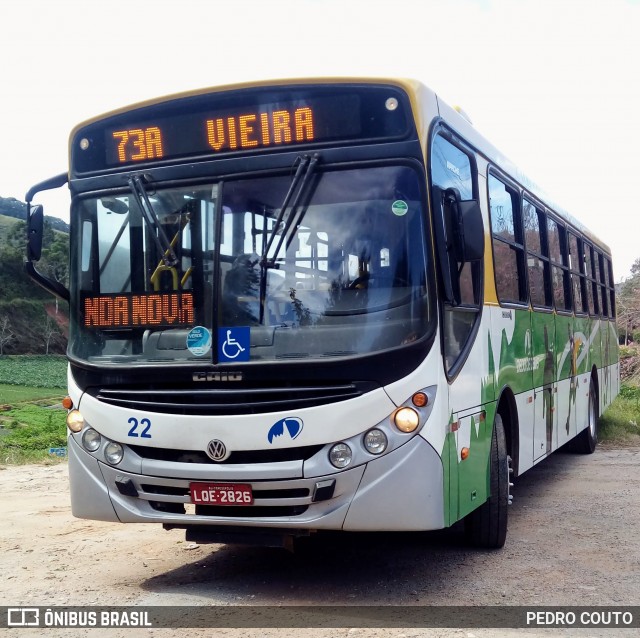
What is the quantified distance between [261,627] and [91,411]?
6.02ft

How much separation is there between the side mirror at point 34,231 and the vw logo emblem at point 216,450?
1.95 meters

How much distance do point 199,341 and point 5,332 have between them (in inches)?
3678

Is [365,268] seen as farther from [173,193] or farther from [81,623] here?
[81,623]

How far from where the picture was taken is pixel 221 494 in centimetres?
558

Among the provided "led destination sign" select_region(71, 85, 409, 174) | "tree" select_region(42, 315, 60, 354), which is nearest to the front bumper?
"led destination sign" select_region(71, 85, 409, 174)

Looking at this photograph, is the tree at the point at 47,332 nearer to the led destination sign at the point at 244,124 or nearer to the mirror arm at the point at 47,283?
the mirror arm at the point at 47,283

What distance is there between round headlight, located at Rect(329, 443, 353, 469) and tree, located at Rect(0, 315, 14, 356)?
93216mm

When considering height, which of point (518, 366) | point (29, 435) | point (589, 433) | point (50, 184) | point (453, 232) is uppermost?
point (50, 184)

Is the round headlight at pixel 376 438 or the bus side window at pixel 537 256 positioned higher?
the bus side window at pixel 537 256

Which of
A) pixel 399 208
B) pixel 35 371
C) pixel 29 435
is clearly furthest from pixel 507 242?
pixel 35 371

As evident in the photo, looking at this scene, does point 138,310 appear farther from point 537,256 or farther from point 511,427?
point 537,256

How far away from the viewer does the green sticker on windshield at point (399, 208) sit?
554cm

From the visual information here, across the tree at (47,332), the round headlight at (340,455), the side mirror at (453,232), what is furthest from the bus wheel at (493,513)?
the tree at (47,332)

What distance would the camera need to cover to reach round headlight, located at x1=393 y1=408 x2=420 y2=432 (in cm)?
538
